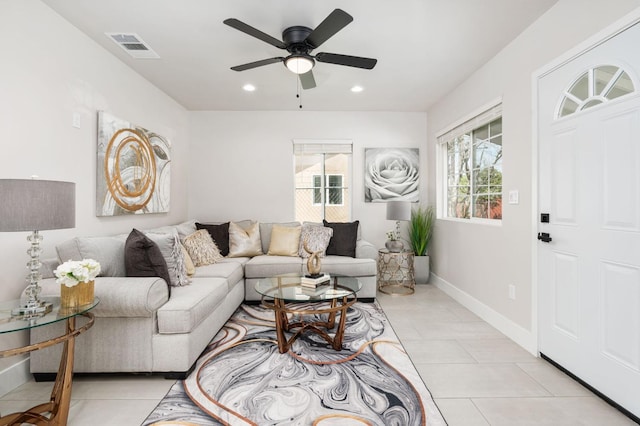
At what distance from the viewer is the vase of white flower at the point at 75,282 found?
1679mm

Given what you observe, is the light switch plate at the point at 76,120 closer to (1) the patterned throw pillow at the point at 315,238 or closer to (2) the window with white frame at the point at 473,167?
(1) the patterned throw pillow at the point at 315,238

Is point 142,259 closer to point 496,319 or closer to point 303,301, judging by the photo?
point 303,301

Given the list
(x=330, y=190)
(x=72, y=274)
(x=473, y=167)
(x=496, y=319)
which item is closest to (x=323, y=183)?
(x=330, y=190)

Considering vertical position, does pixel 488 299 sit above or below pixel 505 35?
below

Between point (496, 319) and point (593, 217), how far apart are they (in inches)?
56.1

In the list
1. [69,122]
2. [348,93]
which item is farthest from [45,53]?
[348,93]

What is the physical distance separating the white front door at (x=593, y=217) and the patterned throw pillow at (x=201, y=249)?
3.12m

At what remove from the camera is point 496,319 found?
120 inches

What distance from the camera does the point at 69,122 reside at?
8.41ft

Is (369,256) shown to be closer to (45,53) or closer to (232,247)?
(232,247)

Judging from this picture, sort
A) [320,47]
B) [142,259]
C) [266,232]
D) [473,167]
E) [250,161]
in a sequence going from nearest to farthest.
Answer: [142,259], [320,47], [473,167], [266,232], [250,161]

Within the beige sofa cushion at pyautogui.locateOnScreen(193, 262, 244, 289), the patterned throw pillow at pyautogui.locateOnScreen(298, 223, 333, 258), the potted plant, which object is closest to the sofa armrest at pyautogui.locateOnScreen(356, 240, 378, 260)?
the patterned throw pillow at pyautogui.locateOnScreen(298, 223, 333, 258)

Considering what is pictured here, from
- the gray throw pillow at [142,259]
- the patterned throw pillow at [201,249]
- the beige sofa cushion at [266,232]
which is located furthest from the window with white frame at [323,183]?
the gray throw pillow at [142,259]

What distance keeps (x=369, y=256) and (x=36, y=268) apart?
10.6ft
